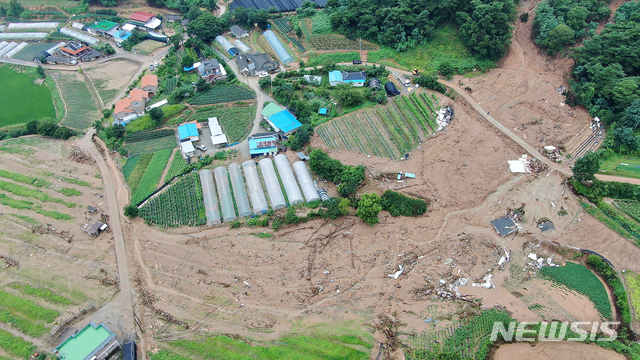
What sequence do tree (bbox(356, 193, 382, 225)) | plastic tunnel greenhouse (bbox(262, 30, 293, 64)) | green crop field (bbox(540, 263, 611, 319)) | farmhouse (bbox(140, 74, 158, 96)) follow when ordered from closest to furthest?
green crop field (bbox(540, 263, 611, 319)) → tree (bbox(356, 193, 382, 225)) → farmhouse (bbox(140, 74, 158, 96)) → plastic tunnel greenhouse (bbox(262, 30, 293, 64))

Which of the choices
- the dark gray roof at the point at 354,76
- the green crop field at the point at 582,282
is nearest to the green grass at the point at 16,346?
the green crop field at the point at 582,282

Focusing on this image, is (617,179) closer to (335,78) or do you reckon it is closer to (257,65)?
(335,78)

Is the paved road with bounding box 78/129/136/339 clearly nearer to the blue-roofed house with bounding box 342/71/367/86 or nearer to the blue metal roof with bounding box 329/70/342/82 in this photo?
the blue metal roof with bounding box 329/70/342/82

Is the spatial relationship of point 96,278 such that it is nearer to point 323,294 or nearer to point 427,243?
point 323,294

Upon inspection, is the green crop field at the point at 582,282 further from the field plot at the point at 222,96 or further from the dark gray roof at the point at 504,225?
the field plot at the point at 222,96

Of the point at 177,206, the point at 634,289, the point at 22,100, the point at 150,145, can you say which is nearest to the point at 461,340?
the point at 634,289

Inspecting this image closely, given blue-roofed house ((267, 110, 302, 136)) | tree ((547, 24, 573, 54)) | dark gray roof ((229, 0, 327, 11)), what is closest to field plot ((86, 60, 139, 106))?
dark gray roof ((229, 0, 327, 11))
